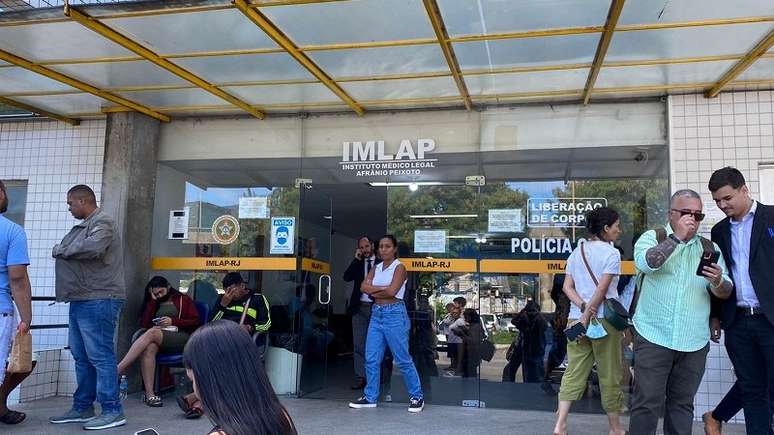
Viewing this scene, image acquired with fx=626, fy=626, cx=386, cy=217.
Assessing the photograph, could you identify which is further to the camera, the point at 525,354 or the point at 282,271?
the point at 282,271

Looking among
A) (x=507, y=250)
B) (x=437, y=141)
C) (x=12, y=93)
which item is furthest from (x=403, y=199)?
(x=12, y=93)

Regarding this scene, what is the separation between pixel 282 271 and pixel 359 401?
1614mm

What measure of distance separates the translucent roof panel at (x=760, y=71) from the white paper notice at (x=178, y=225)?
5.81 m

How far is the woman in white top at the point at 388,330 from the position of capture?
581cm

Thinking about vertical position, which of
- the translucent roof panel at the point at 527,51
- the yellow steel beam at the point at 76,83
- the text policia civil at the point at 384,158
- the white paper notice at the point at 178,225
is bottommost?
the white paper notice at the point at 178,225

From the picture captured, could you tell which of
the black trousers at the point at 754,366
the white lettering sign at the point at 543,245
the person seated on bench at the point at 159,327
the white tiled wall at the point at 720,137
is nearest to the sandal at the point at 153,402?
the person seated on bench at the point at 159,327

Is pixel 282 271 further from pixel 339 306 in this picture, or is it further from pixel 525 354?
pixel 525 354

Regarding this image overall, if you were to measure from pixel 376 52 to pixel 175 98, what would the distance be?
2.45 meters

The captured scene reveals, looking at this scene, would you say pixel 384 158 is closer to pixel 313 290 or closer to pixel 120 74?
pixel 313 290

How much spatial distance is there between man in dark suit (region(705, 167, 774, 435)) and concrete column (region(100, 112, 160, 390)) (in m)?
5.60

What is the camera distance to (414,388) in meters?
5.80

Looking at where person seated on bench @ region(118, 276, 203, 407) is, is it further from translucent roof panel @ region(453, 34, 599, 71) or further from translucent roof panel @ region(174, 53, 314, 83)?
translucent roof panel @ region(453, 34, 599, 71)

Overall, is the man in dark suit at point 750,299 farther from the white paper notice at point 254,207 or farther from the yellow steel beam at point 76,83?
the yellow steel beam at point 76,83

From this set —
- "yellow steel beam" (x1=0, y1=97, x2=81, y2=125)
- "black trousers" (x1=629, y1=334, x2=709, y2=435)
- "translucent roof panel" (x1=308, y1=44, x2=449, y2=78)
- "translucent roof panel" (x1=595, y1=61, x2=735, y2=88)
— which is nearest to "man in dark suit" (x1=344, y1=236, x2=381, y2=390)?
"translucent roof panel" (x1=308, y1=44, x2=449, y2=78)
